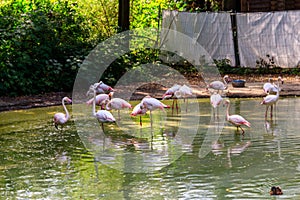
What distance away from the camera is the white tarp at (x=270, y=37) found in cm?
1936

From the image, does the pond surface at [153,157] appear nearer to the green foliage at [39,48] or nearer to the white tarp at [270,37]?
the green foliage at [39,48]

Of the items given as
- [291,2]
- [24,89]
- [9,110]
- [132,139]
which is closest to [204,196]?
[132,139]

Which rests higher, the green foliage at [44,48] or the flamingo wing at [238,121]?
the green foliage at [44,48]

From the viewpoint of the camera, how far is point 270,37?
19781 millimetres

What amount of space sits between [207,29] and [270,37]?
2069 millimetres

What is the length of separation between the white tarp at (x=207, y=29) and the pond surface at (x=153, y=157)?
792cm

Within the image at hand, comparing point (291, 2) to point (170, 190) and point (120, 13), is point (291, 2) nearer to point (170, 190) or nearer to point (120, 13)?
point (120, 13)

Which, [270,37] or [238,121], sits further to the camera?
[270,37]

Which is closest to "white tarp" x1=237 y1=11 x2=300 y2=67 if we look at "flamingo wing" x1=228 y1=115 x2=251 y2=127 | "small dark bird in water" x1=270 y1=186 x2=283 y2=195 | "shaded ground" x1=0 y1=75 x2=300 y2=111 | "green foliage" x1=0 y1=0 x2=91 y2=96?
"shaded ground" x1=0 y1=75 x2=300 y2=111

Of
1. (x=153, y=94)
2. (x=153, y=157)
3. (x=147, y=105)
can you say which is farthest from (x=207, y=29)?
(x=153, y=157)

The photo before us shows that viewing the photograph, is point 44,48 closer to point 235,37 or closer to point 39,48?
point 39,48

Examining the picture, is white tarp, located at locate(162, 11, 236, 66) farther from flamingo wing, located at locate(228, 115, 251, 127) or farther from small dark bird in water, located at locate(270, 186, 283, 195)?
small dark bird in water, located at locate(270, 186, 283, 195)

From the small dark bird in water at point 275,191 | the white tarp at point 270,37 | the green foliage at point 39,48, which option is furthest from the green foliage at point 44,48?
the small dark bird in water at point 275,191

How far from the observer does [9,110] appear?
527 inches
